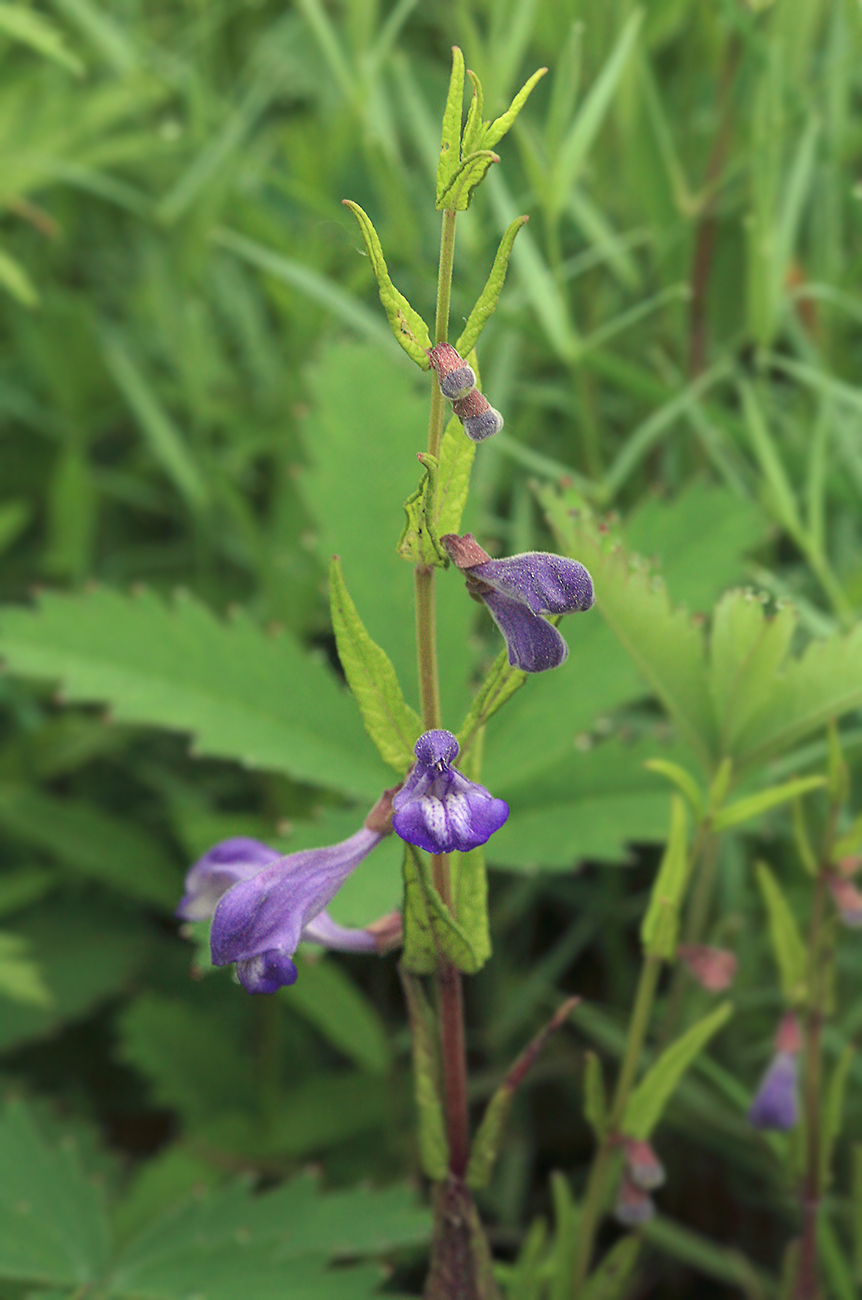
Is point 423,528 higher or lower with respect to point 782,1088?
higher

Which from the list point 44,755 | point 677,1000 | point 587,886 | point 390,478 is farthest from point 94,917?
point 677,1000

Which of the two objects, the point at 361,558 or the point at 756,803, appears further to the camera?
the point at 361,558

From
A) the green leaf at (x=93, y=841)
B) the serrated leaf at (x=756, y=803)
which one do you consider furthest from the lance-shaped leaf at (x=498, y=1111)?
the green leaf at (x=93, y=841)

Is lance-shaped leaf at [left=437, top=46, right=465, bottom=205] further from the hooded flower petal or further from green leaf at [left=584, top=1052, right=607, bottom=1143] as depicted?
green leaf at [left=584, top=1052, right=607, bottom=1143]

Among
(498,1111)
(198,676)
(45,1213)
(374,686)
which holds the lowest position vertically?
(45,1213)

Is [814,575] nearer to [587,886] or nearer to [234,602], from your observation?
[587,886]

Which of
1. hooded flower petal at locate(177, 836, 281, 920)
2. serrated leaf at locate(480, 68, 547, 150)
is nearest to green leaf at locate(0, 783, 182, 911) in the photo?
hooded flower petal at locate(177, 836, 281, 920)

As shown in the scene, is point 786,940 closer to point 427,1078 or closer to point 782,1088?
point 782,1088

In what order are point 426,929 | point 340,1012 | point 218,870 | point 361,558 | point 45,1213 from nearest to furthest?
point 426,929 → point 218,870 → point 45,1213 → point 361,558 → point 340,1012

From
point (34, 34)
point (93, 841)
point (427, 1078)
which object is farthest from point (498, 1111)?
point (34, 34)
